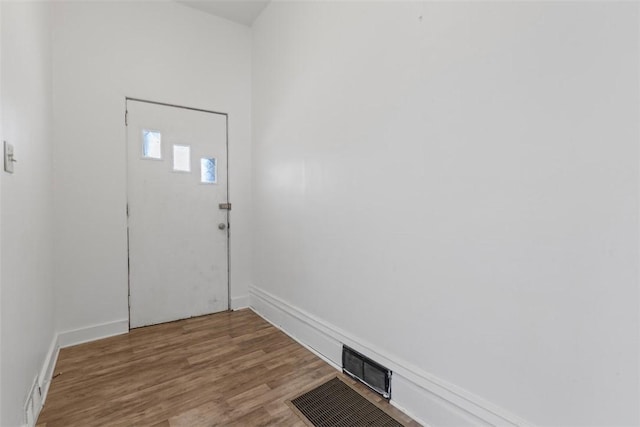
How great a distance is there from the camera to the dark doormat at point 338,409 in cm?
159

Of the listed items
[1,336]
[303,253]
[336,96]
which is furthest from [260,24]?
[1,336]

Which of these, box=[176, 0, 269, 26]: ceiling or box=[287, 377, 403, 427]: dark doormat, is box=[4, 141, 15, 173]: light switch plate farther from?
box=[176, 0, 269, 26]: ceiling

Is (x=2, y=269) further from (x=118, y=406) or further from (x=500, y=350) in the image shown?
(x=500, y=350)

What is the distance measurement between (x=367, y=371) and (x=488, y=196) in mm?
1319

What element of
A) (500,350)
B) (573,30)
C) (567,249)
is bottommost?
(500,350)

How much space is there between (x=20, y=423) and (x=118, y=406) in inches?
17.2

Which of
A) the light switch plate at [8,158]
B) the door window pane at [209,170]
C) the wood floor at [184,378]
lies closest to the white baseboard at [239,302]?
the wood floor at [184,378]

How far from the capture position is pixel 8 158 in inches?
49.8

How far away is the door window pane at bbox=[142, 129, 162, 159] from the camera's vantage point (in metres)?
2.83

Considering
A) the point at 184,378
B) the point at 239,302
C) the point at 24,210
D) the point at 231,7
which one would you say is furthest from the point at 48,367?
the point at 231,7

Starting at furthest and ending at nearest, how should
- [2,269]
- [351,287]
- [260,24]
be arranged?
1. [260,24]
2. [351,287]
3. [2,269]

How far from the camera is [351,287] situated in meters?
2.04

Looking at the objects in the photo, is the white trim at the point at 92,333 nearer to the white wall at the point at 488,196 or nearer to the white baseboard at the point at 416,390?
the white baseboard at the point at 416,390

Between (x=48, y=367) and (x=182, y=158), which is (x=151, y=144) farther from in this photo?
(x=48, y=367)
